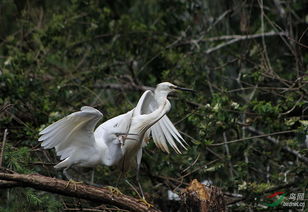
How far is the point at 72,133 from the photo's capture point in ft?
13.9

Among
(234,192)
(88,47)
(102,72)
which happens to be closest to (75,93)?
(102,72)

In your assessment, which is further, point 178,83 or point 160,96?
point 178,83

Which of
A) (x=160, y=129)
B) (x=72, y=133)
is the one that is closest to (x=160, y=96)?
(x=160, y=129)

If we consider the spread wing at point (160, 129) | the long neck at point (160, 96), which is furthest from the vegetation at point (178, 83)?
the long neck at point (160, 96)

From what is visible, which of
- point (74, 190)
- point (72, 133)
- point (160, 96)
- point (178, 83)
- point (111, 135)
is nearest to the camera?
point (74, 190)

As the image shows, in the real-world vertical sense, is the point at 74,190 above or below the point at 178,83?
above

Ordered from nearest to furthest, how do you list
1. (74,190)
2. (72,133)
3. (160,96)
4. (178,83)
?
(74,190), (72,133), (160,96), (178,83)

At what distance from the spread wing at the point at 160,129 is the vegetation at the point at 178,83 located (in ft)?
0.66

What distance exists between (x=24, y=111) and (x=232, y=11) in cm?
267

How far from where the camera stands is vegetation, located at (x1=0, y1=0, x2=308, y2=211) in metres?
4.85

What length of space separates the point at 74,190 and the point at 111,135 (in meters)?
0.90

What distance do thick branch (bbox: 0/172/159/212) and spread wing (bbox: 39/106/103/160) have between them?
1.57 feet

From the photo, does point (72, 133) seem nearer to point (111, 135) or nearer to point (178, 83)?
point (111, 135)

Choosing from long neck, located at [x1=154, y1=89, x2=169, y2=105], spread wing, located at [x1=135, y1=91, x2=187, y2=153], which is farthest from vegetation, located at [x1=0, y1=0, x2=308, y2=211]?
long neck, located at [x1=154, y1=89, x2=169, y2=105]
